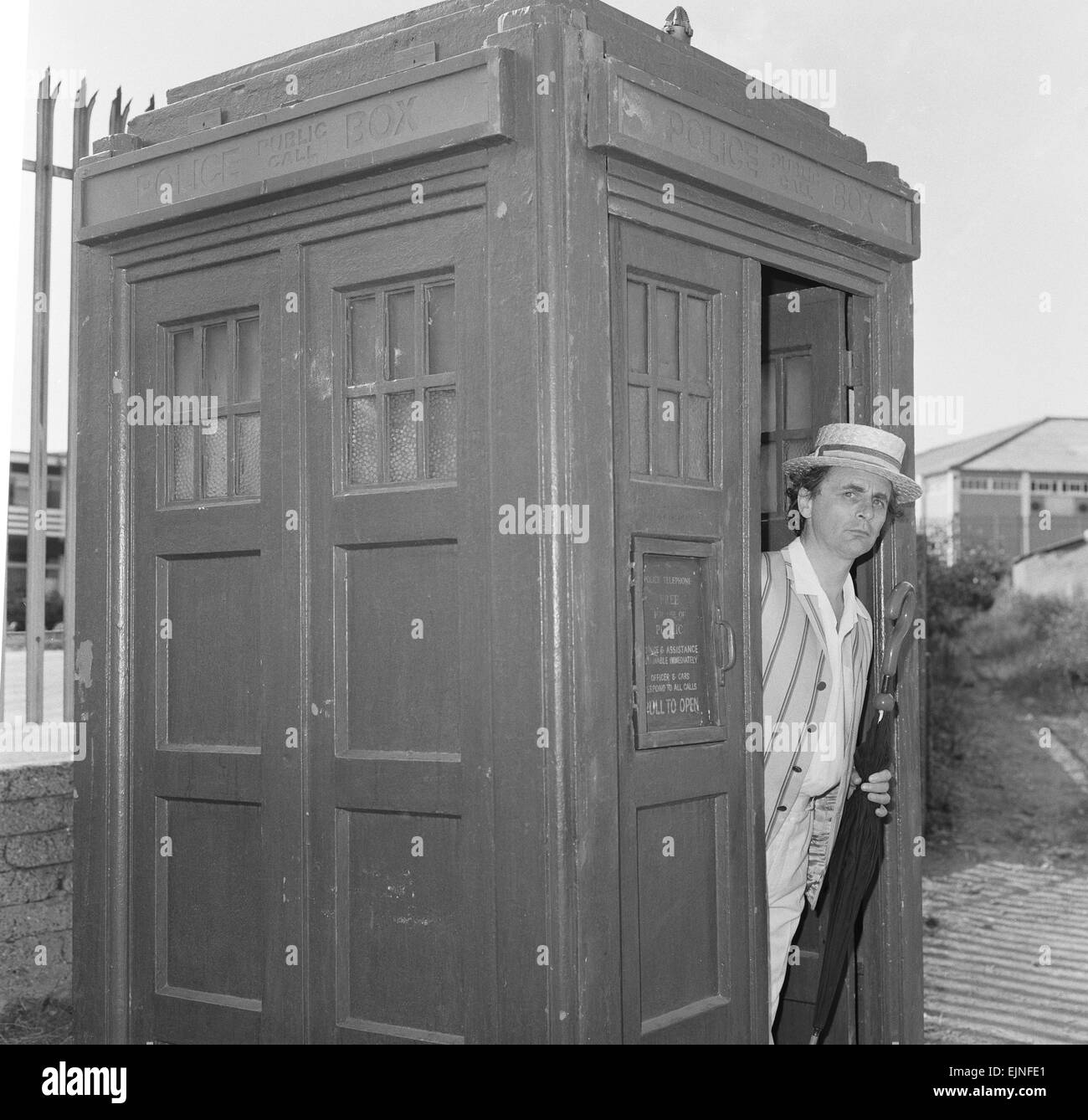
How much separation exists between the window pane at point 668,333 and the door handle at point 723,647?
75 centimetres

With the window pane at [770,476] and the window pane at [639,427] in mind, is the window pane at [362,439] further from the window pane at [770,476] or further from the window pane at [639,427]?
Answer: the window pane at [770,476]

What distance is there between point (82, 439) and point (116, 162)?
2.97 ft

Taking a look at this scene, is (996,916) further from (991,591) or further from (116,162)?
(116,162)

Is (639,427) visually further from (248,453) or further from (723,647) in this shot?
(248,453)

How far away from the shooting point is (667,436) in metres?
4.08

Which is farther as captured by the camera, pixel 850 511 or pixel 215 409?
pixel 850 511

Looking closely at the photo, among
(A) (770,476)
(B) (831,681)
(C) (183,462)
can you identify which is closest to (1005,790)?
(A) (770,476)

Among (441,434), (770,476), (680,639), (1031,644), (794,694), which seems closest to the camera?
(441,434)

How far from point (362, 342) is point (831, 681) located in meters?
1.93

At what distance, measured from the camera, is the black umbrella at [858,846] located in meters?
4.80

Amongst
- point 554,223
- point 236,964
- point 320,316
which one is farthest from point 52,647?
point 554,223

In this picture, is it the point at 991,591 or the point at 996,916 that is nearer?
the point at 996,916

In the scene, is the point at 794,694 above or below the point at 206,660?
below

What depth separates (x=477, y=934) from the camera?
3752mm
